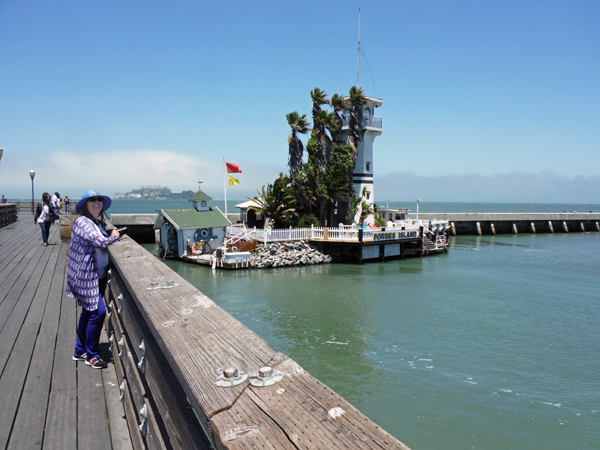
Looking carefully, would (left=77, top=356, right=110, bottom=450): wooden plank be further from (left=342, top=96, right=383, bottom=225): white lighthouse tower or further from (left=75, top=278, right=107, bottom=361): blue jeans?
(left=342, top=96, right=383, bottom=225): white lighthouse tower

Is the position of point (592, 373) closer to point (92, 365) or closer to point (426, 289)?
point (426, 289)

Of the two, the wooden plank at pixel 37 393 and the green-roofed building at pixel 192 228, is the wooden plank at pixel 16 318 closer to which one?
the wooden plank at pixel 37 393

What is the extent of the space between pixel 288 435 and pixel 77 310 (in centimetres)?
590

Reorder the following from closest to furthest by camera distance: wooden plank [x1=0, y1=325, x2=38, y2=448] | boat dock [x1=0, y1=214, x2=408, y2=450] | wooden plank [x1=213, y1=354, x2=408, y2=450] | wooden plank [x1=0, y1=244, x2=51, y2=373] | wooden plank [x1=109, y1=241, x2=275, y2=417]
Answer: wooden plank [x1=213, y1=354, x2=408, y2=450], boat dock [x1=0, y1=214, x2=408, y2=450], wooden plank [x1=109, y1=241, x2=275, y2=417], wooden plank [x1=0, y1=325, x2=38, y2=448], wooden plank [x1=0, y1=244, x2=51, y2=373]

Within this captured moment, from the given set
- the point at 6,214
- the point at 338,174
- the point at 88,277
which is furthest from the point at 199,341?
the point at 338,174

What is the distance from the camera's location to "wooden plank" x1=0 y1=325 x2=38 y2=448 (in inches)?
129

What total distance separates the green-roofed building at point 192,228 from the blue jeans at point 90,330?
2397 cm

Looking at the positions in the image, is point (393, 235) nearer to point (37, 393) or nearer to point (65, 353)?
point (65, 353)

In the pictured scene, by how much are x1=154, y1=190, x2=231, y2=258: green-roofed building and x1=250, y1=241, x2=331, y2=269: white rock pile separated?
11.8 feet

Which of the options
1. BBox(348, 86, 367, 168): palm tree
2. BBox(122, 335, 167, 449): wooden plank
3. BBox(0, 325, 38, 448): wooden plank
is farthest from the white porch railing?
BBox(122, 335, 167, 449): wooden plank

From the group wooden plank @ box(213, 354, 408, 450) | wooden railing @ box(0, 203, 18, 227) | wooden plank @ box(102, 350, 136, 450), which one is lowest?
wooden plank @ box(102, 350, 136, 450)

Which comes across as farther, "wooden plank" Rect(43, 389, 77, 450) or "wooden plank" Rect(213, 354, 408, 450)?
"wooden plank" Rect(43, 389, 77, 450)

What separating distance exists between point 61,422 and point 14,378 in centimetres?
111

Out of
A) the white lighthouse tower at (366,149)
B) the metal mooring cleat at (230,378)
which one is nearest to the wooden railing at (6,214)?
the white lighthouse tower at (366,149)
